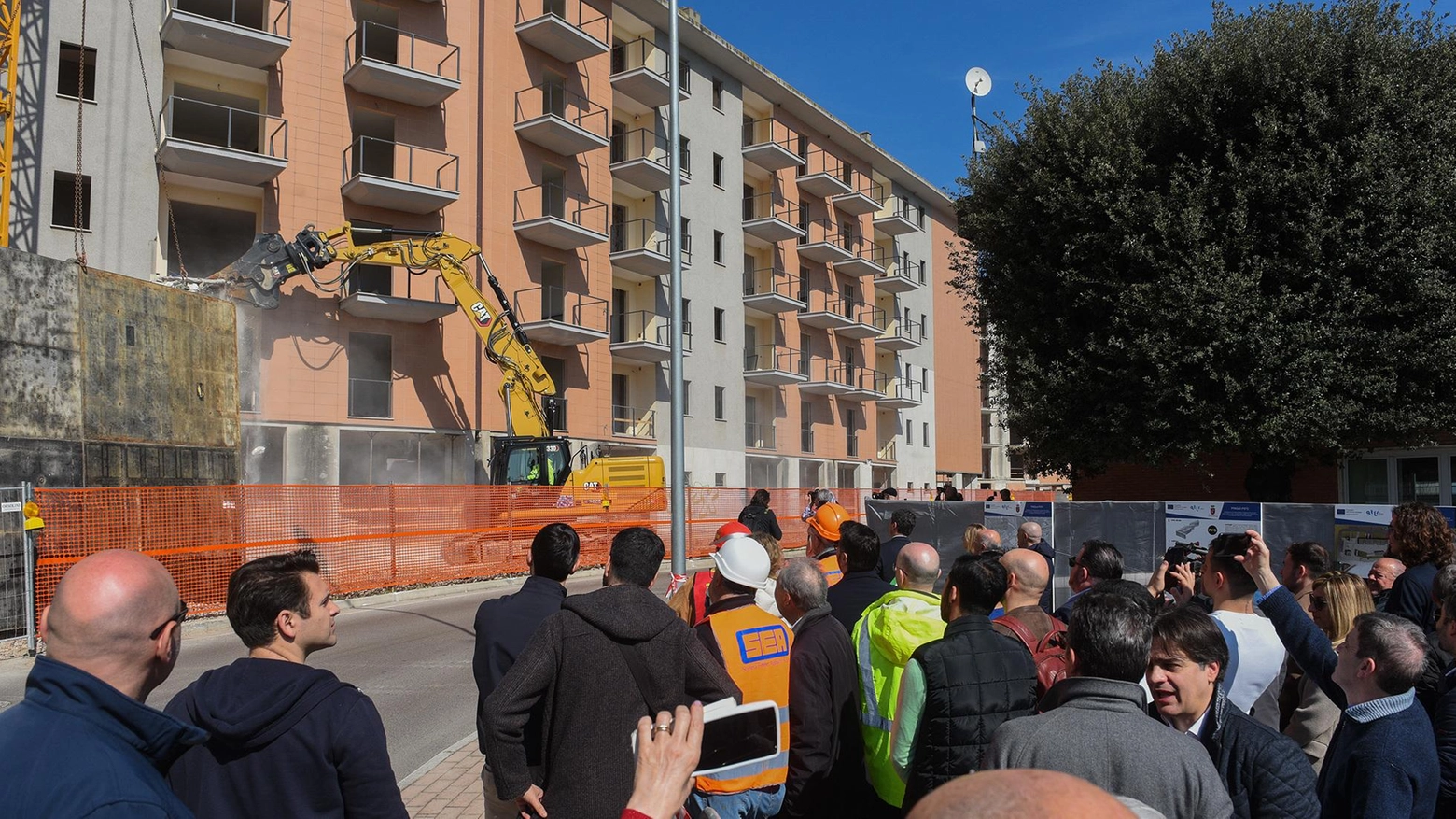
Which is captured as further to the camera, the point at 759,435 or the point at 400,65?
the point at 759,435

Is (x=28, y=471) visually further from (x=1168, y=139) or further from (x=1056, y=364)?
(x=1168, y=139)

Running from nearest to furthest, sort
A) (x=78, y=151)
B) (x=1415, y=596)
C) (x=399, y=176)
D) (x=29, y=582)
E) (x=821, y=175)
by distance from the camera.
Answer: (x=1415, y=596) < (x=29, y=582) < (x=78, y=151) < (x=399, y=176) < (x=821, y=175)

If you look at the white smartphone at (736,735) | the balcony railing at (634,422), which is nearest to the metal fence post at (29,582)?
the white smartphone at (736,735)

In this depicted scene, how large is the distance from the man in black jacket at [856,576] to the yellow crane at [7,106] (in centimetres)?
2273

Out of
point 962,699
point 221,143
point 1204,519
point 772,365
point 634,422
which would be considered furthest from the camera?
point 772,365

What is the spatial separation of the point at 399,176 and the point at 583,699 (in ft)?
85.6

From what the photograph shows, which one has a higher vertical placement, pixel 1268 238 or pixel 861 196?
pixel 861 196

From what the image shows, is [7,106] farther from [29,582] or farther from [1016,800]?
[1016,800]

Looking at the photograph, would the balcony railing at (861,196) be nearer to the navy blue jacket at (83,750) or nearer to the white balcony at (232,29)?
the white balcony at (232,29)

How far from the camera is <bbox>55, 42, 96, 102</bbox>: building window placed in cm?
2289

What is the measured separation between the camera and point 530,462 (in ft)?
75.6

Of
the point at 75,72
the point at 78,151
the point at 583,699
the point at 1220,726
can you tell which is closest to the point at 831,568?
the point at 583,699

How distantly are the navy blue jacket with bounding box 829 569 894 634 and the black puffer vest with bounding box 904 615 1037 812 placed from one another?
1358 millimetres

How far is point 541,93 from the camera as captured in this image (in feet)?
102
